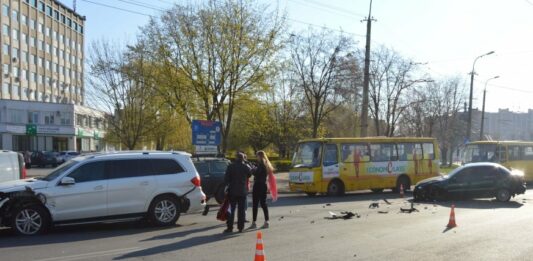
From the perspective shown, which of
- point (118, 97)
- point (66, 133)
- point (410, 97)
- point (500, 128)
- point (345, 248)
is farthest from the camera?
point (500, 128)

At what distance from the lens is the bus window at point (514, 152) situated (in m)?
31.5

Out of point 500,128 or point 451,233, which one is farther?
point 500,128

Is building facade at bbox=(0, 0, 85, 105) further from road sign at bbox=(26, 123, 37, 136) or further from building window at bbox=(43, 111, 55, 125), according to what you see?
road sign at bbox=(26, 123, 37, 136)

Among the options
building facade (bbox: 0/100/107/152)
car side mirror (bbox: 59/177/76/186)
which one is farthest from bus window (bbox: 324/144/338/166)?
building facade (bbox: 0/100/107/152)

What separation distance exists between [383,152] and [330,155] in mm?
3022

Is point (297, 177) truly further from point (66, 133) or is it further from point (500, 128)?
point (500, 128)

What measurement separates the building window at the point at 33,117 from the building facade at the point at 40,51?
6.84 meters

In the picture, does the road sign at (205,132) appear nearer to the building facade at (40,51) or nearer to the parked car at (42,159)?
the parked car at (42,159)

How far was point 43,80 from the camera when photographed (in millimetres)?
92000

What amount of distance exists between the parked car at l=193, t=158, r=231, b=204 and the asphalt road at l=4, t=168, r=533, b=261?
3.90m

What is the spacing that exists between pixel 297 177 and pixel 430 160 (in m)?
7.25

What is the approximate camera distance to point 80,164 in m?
12.0

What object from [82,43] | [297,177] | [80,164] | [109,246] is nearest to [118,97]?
[297,177]

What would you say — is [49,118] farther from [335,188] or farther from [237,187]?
[237,187]
